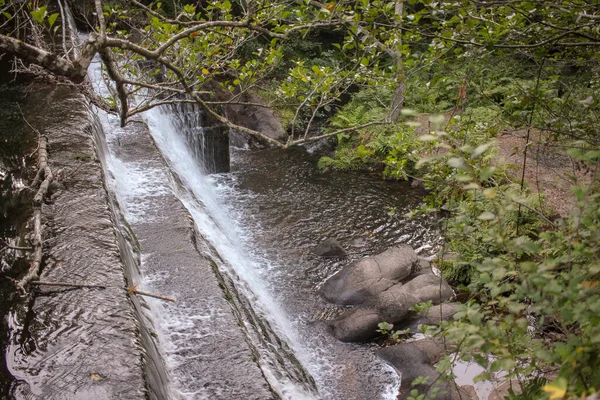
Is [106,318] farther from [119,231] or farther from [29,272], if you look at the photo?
[119,231]

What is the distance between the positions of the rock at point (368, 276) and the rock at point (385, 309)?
0.67ft

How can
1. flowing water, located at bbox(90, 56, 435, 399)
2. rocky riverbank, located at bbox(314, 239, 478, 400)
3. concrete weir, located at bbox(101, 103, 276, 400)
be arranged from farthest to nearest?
rocky riverbank, located at bbox(314, 239, 478, 400), flowing water, located at bbox(90, 56, 435, 399), concrete weir, located at bbox(101, 103, 276, 400)

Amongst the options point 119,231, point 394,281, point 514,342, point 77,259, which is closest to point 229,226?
point 394,281

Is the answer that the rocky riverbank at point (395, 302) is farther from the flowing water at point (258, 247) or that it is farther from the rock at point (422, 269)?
the flowing water at point (258, 247)

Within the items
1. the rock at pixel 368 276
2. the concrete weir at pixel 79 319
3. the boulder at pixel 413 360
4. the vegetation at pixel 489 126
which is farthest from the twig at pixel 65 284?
the rock at pixel 368 276

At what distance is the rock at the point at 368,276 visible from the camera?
23.7ft

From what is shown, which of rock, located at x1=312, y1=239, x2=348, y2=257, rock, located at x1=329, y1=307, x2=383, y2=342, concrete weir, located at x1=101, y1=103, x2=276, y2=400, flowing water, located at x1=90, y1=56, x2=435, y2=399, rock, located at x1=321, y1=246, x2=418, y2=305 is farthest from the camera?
rock, located at x1=312, y1=239, x2=348, y2=257

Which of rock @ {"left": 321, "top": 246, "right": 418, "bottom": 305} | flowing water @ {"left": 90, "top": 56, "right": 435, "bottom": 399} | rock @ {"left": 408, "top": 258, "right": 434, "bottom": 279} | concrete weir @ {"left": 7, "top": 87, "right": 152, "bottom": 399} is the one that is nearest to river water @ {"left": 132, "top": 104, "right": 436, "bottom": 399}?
flowing water @ {"left": 90, "top": 56, "right": 435, "bottom": 399}

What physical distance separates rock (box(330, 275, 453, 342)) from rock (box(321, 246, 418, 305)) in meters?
0.21

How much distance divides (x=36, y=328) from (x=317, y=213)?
676cm

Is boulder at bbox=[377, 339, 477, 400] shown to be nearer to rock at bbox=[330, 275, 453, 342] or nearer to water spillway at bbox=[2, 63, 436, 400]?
water spillway at bbox=[2, 63, 436, 400]

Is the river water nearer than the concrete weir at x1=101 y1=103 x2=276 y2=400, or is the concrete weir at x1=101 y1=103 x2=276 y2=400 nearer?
the concrete weir at x1=101 y1=103 x2=276 y2=400

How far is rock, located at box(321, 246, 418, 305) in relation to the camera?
23.7 feet

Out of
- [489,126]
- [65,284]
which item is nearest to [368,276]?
[489,126]
